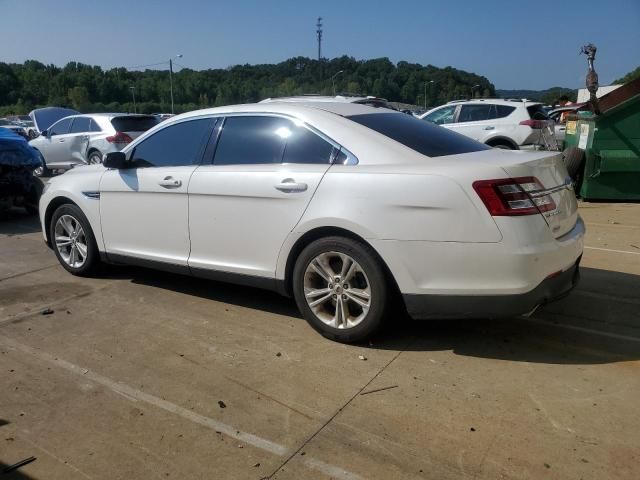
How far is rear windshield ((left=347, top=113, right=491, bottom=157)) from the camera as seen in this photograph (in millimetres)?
3953

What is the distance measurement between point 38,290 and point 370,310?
130 inches

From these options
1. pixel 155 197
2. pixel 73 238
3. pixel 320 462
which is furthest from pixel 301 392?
pixel 73 238

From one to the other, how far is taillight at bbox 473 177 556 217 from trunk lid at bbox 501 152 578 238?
1.4 inches

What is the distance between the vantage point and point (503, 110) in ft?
43.4

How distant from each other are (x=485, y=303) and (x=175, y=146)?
2845mm

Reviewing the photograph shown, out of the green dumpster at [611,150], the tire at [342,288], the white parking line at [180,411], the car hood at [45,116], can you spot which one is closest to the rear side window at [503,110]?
the green dumpster at [611,150]

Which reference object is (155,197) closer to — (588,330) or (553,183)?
(553,183)

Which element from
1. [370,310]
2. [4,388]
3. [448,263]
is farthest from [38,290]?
[448,263]

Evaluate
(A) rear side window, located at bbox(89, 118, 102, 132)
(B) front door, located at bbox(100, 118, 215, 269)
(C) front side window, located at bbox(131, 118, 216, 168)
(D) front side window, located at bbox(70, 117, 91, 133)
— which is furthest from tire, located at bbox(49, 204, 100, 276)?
(D) front side window, located at bbox(70, 117, 91, 133)

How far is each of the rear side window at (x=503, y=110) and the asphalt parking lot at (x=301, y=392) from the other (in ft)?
29.0

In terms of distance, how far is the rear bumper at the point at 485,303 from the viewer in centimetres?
340

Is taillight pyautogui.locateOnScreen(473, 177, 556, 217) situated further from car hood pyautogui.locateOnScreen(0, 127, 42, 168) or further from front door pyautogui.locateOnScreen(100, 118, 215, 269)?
car hood pyautogui.locateOnScreen(0, 127, 42, 168)

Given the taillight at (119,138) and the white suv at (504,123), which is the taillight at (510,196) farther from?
the taillight at (119,138)

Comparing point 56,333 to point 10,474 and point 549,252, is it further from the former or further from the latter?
point 549,252
